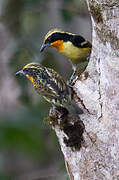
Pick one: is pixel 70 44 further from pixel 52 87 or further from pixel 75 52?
pixel 52 87

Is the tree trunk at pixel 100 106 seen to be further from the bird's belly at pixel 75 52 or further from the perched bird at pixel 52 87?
the bird's belly at pixel 75 52

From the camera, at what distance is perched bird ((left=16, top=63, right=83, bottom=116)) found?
362 cm

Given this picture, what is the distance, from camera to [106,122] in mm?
3557

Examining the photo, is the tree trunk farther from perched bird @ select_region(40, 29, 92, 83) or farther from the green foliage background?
the green foliage background

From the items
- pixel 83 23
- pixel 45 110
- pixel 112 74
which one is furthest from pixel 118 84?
pixel 83 23

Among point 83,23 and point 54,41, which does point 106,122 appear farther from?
point 83,23

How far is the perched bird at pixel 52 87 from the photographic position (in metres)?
3.62

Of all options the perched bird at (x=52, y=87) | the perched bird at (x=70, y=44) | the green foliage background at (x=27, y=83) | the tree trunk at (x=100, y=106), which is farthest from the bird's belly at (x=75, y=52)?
the green foliage background at (x=27, y=83)

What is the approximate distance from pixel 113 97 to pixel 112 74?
18 cm

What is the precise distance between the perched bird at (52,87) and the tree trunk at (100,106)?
0.13 meters

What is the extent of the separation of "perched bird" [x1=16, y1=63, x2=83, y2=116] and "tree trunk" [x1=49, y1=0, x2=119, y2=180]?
0.42 feet

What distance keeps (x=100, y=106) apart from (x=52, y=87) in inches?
20.1

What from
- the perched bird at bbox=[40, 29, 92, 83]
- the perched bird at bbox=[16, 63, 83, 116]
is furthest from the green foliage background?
the perched bird at bbox=[16, 63, 83, 116]

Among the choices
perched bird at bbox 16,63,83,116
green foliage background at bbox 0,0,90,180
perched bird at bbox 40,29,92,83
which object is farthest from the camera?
green foliage background at bbox 0,0,90,180
